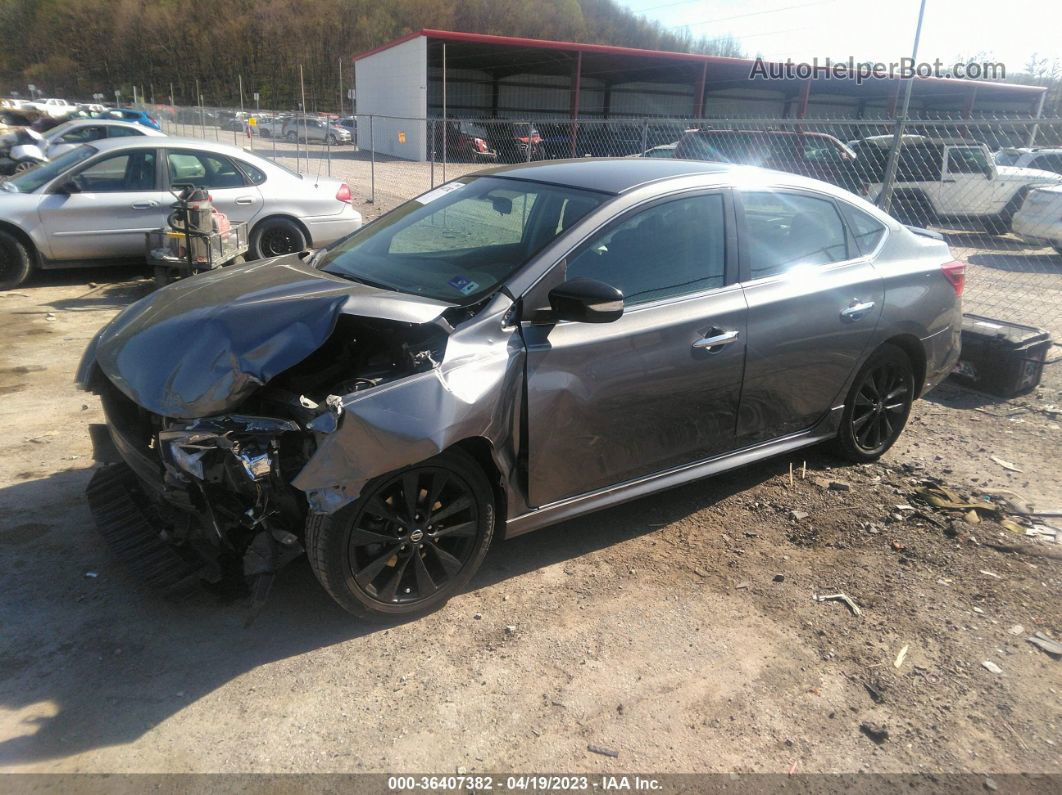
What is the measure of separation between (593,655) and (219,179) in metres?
7.92

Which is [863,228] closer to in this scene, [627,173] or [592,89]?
[627,173]

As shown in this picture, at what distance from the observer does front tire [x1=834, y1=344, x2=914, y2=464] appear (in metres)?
4.69

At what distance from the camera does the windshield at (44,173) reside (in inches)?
337

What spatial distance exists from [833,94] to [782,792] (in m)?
52.2

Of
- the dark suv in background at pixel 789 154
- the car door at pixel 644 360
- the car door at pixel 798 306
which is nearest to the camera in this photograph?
the car door at pixel 644 360

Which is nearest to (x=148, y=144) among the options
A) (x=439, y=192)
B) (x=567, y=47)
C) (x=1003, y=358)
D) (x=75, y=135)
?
(x=439, y=192)

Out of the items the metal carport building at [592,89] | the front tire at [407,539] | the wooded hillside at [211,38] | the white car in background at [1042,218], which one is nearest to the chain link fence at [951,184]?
the white car in background at [1042,218]

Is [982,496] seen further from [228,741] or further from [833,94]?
[833,94]

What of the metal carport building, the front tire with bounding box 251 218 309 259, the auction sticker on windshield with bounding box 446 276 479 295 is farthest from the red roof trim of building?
the auction sticker on windshield with bounding box 446 276 479 295

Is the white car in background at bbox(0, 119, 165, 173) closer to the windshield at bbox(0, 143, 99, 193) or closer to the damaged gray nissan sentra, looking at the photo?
the windshield at bbox(0, 143, 99, 193)

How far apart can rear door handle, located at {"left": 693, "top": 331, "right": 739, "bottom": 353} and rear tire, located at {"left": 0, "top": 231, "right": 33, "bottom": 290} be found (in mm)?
7925

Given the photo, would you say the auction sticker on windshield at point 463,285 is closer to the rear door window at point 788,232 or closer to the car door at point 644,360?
the car door at point 644,360

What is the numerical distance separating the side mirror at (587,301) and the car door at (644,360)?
0.15 meters

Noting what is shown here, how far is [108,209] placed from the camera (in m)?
8.62
